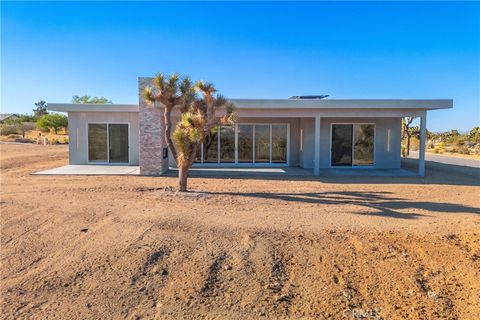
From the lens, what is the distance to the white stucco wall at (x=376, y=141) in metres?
17.0

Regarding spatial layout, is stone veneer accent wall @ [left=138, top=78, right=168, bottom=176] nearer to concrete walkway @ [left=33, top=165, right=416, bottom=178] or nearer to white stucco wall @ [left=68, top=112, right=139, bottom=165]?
concrete walkway @ [left=33, top=165, right=416, bottom=178]

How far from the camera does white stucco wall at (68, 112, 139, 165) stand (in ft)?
56.3

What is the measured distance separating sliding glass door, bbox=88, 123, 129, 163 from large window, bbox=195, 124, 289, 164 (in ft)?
12.9

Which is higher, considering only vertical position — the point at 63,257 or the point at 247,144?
the point at 247,144

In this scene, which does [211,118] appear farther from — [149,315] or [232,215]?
[149,315]

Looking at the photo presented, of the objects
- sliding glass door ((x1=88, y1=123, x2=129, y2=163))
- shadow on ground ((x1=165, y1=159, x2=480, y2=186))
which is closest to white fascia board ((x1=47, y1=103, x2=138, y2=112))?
sliding glass door ((x1=88, y1=123, x2=129, y2=163))

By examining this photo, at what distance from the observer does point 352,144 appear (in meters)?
17.1

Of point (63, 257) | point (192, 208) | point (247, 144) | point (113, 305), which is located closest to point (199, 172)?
point (247, 144)

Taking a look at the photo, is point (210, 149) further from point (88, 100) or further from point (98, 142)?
point (88, 100)

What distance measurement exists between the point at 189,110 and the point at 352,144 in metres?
9.67

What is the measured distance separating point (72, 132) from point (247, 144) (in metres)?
8.91

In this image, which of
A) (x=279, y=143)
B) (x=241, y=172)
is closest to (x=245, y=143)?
(x=279, y=143)

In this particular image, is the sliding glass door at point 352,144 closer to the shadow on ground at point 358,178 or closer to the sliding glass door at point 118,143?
the shadow on ground at point 358,178

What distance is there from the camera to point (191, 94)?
35.5 ft
